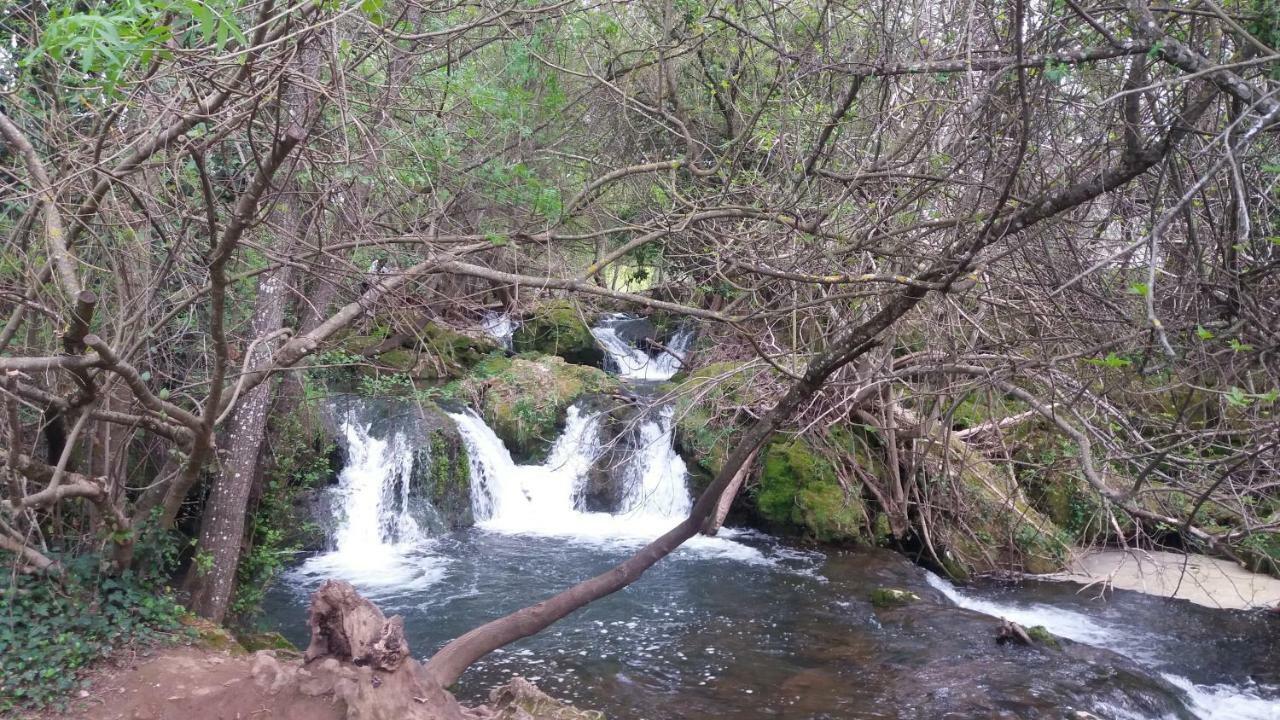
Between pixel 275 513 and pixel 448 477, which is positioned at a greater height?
pixel 448 477

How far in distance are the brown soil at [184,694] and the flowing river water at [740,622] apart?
183cm

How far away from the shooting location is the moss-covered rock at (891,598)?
25.9ft

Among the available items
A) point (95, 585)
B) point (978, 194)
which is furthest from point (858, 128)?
point (95, 585)

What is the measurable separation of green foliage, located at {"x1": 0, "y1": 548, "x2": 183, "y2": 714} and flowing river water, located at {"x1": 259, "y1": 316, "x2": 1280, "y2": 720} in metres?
2.10

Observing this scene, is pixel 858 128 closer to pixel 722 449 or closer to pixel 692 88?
pixel 692 88

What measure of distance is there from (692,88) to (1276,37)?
6.98 metres

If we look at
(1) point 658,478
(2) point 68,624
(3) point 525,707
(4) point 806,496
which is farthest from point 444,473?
(3) point 525,707

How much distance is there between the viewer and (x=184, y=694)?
4246 millimetres

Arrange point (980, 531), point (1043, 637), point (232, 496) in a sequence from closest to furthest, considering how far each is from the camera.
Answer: point (232, 496) → point (1043, 637) → point (980, 531)

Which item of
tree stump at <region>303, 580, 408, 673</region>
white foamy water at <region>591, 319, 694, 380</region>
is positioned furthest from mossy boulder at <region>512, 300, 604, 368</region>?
tree stump at <region>303, 580, 408, 673</region>

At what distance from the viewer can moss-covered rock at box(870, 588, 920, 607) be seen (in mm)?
7895

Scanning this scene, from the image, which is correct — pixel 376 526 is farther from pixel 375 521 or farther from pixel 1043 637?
pixel 1043 637

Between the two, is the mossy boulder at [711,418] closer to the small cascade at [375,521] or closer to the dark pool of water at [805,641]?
the dark pool of water at [805,641]

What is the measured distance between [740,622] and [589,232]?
13.1ft
